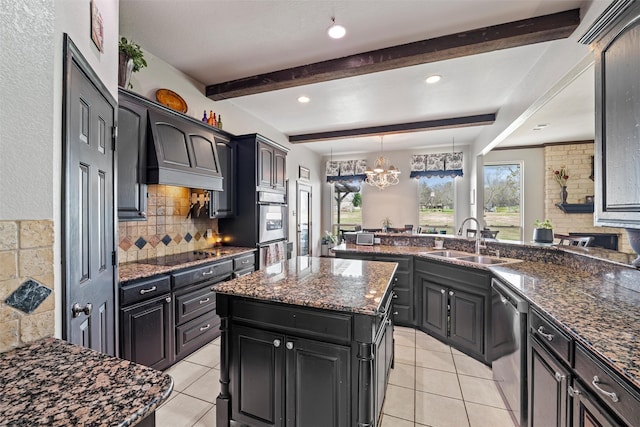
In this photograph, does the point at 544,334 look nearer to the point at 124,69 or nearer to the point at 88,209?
the point at 88,209

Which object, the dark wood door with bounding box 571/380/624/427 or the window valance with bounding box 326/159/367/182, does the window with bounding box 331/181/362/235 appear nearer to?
the window valance with bounding box 326/159/367/182

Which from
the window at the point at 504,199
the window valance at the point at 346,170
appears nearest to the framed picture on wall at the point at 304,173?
the window valance at the point at 346,170

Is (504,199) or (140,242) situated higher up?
(504,199)

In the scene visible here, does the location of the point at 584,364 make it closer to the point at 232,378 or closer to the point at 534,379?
the point at 534,379

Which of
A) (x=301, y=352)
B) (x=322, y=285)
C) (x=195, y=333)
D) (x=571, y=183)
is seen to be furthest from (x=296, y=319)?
(x=571, y=183)

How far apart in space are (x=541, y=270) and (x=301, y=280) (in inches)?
76.0

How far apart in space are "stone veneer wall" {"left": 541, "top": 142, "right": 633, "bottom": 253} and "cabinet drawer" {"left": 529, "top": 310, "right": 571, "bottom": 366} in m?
5.45

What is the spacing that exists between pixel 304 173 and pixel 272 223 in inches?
112

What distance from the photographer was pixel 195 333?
263 centimetres

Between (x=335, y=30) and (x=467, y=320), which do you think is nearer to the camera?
(x=335, y=30)

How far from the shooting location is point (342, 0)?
6.84 ft

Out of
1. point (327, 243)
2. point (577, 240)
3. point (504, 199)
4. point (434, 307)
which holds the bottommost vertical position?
point (434, 307)

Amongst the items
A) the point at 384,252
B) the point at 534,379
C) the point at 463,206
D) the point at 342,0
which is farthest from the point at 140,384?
the point at 463,206

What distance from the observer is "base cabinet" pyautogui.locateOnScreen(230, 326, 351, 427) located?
4.59 feet
